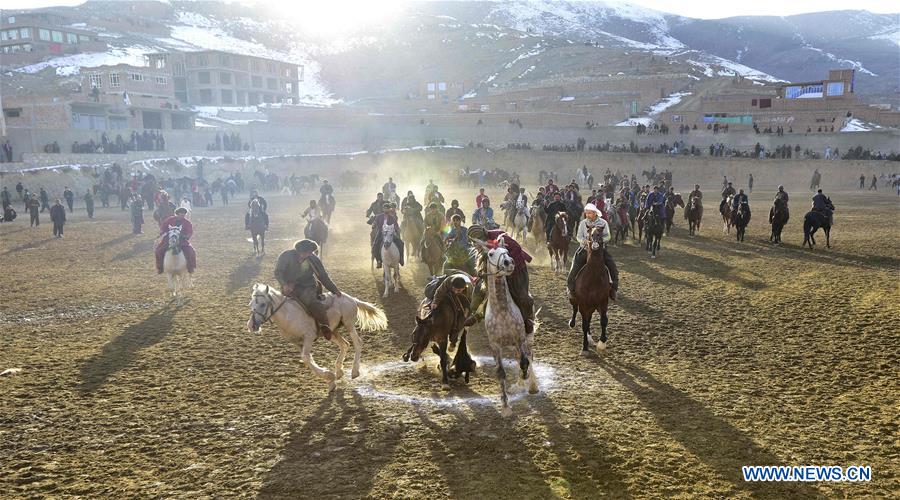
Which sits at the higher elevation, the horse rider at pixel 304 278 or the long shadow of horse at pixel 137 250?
the horse rider at pixel 304 278

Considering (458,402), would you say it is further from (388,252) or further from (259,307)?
(388,252)

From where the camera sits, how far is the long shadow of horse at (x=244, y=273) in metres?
15.7

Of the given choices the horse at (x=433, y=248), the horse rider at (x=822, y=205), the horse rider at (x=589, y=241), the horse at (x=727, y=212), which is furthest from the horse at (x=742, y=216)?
the horse rider at (x=589, y=241)

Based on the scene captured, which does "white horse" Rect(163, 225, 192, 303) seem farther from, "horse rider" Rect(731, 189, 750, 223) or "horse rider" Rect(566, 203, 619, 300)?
"horse rider" Rect(731, 189, 750, 223)

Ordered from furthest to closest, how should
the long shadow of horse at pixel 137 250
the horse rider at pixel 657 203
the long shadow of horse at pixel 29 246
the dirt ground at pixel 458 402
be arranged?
1. the long shadow of horse at pixel 29 246
2. the long shadow of horse at pixel 137 250
3. the horse rider at pixel 657 203
4. the dirt ground at pixel 458 402

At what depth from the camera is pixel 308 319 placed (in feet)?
27.7

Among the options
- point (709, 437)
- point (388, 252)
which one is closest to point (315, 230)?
point (388, 252)

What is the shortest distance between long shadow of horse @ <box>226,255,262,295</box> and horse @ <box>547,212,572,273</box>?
8187mm

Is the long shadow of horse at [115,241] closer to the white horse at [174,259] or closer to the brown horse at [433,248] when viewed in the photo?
the white horse at [174,259]

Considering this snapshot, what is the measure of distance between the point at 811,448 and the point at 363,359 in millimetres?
6391

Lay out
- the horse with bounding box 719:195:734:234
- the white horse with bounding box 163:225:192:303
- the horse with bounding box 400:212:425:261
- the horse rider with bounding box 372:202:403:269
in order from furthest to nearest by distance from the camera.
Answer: the horse with bounding box 719:195:734:234 < the horse with bounding box 400:212:425:261 < the horse rider with bounding box 372:202:403:269 < the white horse with bounding box 163:225:192:303

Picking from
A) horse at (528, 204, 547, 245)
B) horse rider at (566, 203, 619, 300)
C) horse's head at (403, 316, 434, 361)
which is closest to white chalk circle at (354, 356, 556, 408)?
horse's head at (403, 316, 434, 361)

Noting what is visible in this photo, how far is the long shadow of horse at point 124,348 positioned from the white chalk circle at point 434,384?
394cm

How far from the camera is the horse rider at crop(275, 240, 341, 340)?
27.6 feet
